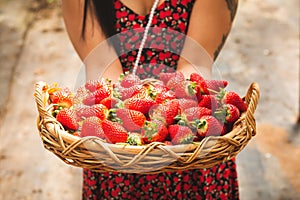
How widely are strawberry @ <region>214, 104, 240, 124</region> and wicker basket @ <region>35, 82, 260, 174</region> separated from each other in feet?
0.11

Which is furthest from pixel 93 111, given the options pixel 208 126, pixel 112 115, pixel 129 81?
pixel 208 126

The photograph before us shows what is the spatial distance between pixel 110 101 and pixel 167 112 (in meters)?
0.17

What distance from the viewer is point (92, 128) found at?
4.18ft

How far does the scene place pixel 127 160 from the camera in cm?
118

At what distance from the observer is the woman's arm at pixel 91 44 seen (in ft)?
5.35

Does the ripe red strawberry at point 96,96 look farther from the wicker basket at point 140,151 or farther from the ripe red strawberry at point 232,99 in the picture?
the ripe red strawberry at point 232,99

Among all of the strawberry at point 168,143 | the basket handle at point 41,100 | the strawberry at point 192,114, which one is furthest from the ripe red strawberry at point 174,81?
the basket handle at point 41,100

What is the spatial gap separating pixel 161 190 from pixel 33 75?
8.13 ft

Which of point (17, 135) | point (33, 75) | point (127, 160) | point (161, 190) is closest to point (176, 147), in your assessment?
point (127, 160)

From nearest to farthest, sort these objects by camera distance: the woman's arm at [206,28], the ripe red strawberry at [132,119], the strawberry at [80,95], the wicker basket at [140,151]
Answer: the wicker basket at [140,151] < the ripe red strawberry at [132,119] < the strawberry at [80,95] < the woman's arm at [206,28]

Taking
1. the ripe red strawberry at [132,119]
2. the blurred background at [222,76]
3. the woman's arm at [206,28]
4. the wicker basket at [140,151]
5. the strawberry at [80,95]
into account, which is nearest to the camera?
the wicker basket at [140,151]

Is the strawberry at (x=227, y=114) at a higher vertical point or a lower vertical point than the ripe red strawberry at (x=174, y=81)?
lower

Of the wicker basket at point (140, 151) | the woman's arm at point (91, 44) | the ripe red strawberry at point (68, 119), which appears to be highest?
the woman's arm at point (91, 44)

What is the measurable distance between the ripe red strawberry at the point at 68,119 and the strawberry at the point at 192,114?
0.83 ft
